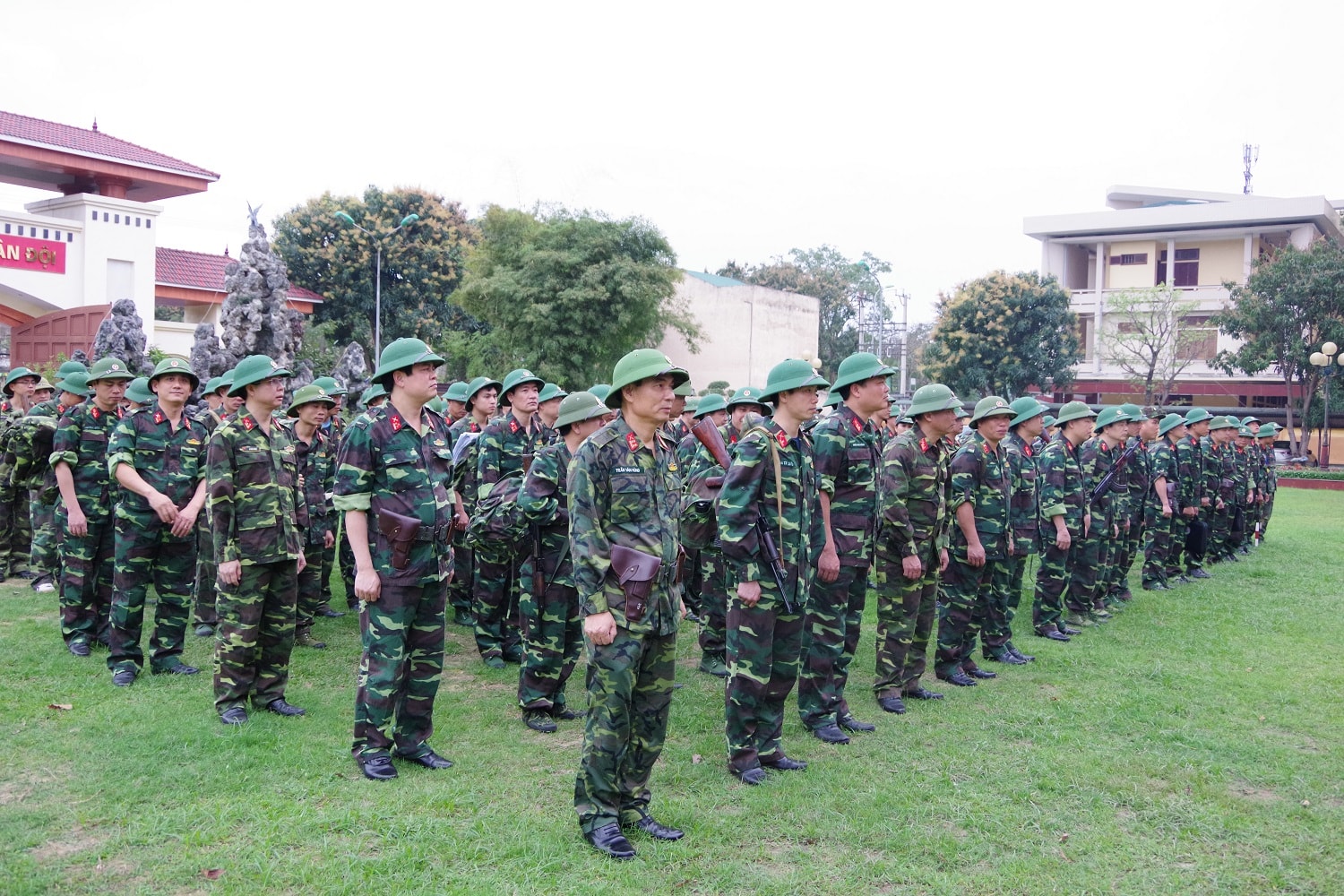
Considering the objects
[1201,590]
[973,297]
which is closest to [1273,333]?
[973,297]

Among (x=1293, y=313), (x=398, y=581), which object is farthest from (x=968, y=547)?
(x=1293, y=313)

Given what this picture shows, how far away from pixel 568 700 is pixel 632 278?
23674mm

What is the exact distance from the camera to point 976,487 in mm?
7137

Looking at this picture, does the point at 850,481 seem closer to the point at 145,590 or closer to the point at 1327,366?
the point at 145,590

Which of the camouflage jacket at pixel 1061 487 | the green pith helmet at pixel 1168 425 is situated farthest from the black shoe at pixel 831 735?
the green pith helmet at pixel 1168 425

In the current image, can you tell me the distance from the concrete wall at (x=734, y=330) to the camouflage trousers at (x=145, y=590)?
31438 mm

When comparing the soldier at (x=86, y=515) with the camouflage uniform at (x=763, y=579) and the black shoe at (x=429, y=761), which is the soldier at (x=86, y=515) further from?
the camouflage uniform at (x=763, y=579)

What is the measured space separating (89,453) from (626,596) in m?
5.14

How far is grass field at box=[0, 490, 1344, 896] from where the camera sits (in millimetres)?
3848

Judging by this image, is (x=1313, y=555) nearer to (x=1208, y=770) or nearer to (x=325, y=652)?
(x=1208, y=770)

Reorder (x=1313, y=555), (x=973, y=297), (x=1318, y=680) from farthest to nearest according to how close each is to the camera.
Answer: (x=973, y=297) < (x=1313, y=555) < (x=1318, y=680)

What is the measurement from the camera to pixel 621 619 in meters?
3.99

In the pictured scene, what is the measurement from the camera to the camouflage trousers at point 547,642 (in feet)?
19.0

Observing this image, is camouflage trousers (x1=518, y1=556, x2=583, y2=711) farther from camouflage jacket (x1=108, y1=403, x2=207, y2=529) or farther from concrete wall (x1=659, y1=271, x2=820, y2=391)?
concrete wall (x1=659, y1=271, x2=820, y2=391)
